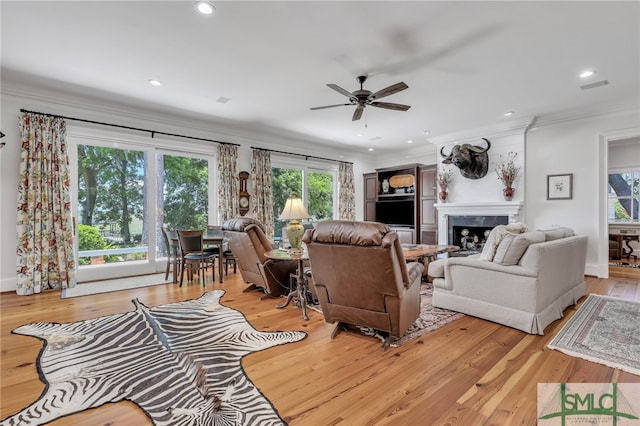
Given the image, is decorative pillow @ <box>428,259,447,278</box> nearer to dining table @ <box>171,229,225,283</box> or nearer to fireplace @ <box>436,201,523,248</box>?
fireplace @ <box>436,201,523,248</box>

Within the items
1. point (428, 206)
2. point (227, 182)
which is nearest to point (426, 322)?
point (227, 182)

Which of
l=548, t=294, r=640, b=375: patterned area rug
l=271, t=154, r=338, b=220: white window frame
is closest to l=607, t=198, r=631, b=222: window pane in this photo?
l=548, t=294, r=640, b=375: patterned area rug

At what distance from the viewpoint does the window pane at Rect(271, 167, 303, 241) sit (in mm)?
Answer: 7184

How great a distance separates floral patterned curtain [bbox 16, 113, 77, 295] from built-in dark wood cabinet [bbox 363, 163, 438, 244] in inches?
253

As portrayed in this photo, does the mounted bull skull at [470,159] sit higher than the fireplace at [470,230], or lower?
higher

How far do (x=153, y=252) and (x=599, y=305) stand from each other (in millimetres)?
6567

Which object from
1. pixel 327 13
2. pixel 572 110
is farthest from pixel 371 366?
pixel 572 110

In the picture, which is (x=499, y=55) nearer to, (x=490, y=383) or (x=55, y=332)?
(x=490, y=383)

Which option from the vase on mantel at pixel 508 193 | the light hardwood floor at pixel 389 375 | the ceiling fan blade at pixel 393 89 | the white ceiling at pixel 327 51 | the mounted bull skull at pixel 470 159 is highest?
the white ceiling at pixel 327 51

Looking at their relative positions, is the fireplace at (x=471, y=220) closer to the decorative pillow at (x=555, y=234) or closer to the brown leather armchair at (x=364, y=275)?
the decorative pillow at (x=555, y=234)

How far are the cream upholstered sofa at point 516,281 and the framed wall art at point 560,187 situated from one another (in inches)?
95.8

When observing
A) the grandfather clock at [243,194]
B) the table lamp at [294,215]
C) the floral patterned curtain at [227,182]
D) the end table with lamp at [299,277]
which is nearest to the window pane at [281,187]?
the grandfather clock at [243,194]

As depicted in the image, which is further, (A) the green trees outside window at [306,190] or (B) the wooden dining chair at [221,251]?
(A) the green trees outside window at [306,190]

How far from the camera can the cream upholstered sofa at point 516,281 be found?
2865 mm
